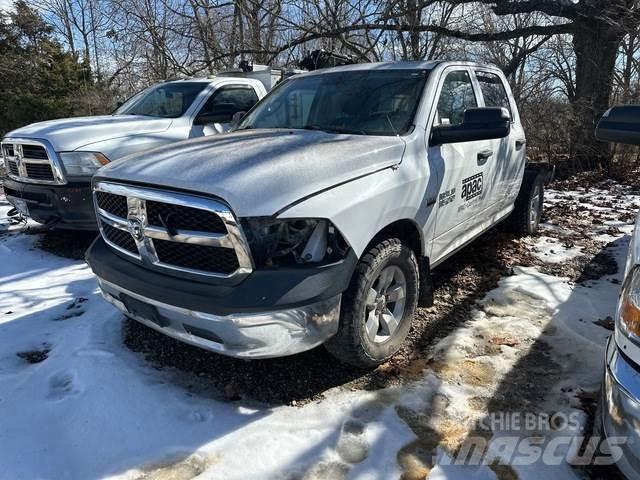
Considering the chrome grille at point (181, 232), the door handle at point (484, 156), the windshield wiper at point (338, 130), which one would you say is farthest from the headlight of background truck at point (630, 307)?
the door handle at point (484, 156)

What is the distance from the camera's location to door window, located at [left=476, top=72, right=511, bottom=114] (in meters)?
4.33

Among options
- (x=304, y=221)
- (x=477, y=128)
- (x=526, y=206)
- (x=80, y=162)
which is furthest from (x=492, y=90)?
(x=80, y=162)

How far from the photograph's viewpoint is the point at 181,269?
2.43 meters

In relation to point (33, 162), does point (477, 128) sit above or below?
above

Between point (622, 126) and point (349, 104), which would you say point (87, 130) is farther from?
point (622, 126)

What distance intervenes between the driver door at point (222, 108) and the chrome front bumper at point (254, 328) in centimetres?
393

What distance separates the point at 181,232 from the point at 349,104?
5.84ft

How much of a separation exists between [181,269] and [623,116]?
8.17 ft

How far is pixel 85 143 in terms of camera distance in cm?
502

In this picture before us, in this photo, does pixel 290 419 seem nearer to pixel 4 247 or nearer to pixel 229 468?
pixel 229 468

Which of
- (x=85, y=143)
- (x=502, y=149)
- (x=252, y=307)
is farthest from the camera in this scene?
(x=85, y=143)

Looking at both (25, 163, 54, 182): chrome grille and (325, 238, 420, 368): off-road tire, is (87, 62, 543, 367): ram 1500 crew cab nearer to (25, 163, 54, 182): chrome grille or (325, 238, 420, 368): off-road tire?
(325, 238, 420, 368): off-road tire

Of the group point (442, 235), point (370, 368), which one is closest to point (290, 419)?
point (370, 368)

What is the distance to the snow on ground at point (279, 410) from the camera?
222 centimetres
